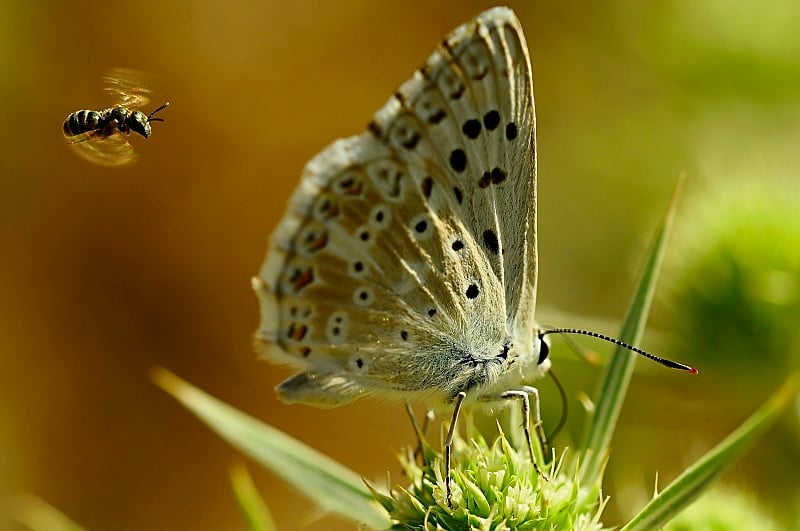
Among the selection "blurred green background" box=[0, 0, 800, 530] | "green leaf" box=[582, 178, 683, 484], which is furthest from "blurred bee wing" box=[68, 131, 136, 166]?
"blurred green background" box=[0, 0, 800, 530]

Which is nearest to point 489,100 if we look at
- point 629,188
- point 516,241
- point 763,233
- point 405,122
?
point 405,122

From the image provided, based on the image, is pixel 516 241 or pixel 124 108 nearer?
pixel 516 241

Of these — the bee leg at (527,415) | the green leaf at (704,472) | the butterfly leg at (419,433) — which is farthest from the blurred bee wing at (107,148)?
the green leaf at (704,472)

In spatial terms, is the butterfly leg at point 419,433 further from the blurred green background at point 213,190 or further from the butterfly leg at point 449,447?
the blurred green background at point 213,190

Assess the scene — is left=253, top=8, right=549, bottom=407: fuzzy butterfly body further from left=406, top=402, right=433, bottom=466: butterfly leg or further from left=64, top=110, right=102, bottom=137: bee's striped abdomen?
left=64, top=110, right=102, bottom=137: bee's striped abdomen

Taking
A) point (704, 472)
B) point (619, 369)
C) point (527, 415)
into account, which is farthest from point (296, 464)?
point (704, 472)

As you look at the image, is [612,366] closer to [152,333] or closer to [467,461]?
[467,461]
